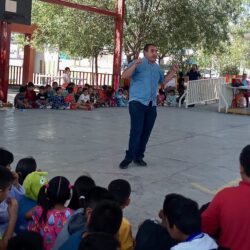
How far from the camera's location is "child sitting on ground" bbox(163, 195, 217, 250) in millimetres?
2900

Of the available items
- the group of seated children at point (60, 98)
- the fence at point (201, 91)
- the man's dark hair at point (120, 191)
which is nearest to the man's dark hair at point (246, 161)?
the man's dark hair at point (120, 191)

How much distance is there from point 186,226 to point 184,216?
67 mm

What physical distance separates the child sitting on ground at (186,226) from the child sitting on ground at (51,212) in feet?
2.66

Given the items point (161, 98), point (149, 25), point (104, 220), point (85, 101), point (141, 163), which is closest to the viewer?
point (104, 220)

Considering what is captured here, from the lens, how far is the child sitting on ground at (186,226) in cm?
290

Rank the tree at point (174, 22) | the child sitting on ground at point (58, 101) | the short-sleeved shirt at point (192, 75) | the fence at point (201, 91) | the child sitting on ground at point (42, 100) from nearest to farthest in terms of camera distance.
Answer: the child sitting on ground at point (42, 100) < the child sitting on ground at point (58, 101) < the fence at point (201, 91) < the tree at point (174, 22) < the short-sleeved shirt at point (192, 75)

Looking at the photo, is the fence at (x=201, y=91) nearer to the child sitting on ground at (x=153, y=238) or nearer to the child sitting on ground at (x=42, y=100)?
the child sitting on ground at (x=42, y=100)

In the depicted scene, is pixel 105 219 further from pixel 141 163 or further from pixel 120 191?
→ pixel 141 163

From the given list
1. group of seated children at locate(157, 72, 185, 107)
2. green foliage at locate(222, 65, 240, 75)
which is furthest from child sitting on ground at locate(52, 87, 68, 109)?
green foliage at locate(222, 65, 240, 75)

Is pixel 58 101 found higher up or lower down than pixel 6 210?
higher up

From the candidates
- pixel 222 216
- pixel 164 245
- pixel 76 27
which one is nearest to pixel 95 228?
pixel 164 245

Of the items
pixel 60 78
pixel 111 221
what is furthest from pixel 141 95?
pixel 60 78

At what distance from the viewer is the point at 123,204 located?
388cm

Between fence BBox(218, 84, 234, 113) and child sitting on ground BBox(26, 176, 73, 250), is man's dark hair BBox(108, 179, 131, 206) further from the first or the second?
fence BBox(218, 84, 234, 113)
